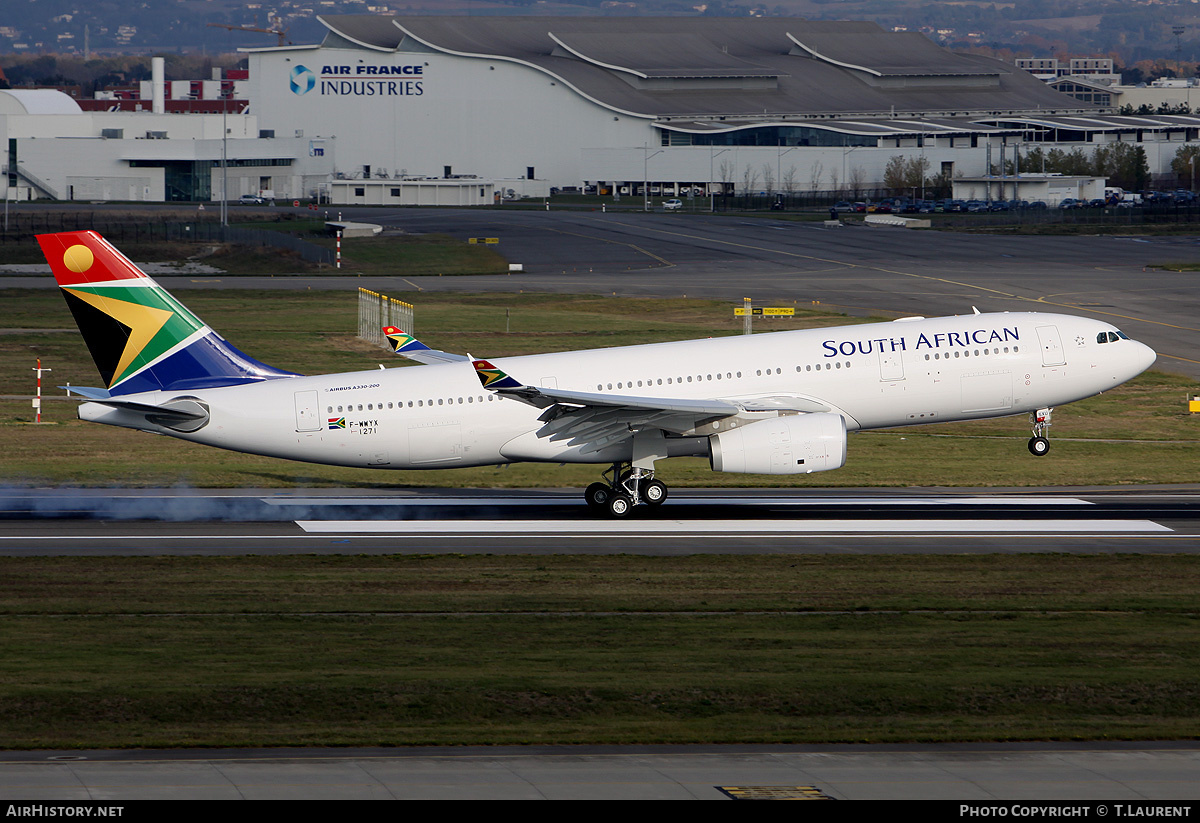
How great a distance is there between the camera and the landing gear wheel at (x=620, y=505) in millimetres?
39688

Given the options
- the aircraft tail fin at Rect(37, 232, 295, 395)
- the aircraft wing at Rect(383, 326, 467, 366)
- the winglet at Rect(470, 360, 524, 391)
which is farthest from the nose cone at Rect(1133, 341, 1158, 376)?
the aircraft tail fin at Rect(37, 232, 295, 395)

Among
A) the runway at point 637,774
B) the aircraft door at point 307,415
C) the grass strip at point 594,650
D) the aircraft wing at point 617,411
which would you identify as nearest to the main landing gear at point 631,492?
the aircraft wing at point 617,411

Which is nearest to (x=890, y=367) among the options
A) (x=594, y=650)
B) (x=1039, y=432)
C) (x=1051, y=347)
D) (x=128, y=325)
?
(x=1051, y=347)

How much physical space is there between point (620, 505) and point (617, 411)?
3399mm

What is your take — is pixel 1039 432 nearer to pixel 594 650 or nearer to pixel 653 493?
pixel 653 493

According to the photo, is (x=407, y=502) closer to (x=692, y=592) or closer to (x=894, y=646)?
(x=692, y=592)

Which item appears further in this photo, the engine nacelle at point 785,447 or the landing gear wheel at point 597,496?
the landing gear wheel at point 597,496

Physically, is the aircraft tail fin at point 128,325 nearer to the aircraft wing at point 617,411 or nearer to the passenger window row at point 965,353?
the aircraft wing at point 617,411

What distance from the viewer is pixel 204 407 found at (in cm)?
3816

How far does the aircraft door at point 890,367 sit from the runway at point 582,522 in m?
4.05

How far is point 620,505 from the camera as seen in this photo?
39.7 meters
